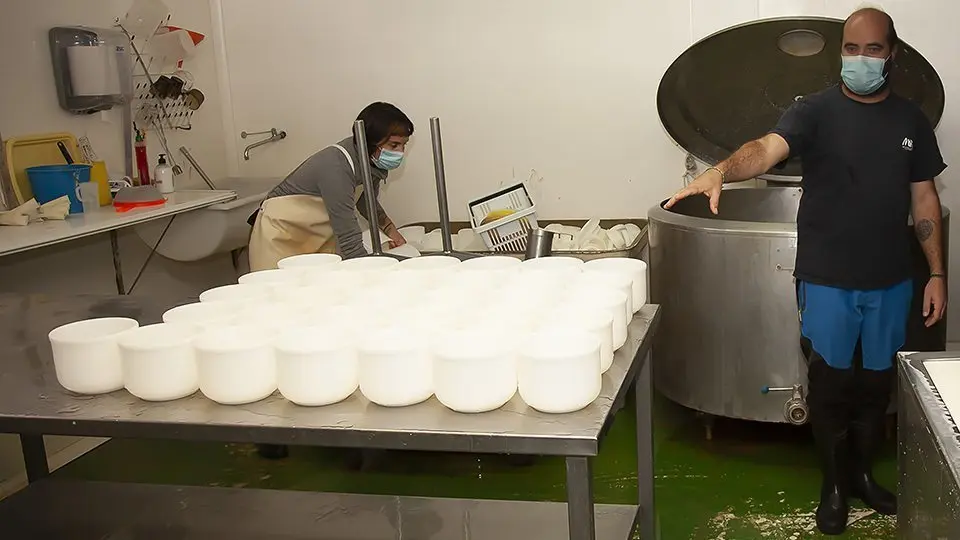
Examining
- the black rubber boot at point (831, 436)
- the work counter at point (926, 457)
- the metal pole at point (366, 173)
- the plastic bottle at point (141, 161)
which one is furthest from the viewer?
the plastic bottle at point (141, 161)

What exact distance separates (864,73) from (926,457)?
1294 millimetres

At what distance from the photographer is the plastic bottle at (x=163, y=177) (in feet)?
12.6

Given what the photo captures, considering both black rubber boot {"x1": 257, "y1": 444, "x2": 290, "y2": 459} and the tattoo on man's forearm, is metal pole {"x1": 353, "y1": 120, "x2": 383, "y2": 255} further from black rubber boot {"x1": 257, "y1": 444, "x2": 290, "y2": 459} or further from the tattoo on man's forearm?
the tattoo on man's forearm

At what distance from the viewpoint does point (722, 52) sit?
3488 millimetres

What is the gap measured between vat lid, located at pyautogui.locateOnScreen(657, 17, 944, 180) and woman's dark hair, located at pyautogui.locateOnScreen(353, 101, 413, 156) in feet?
3.49

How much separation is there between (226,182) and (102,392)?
2.97 meters

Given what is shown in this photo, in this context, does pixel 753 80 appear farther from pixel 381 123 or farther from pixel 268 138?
pixel 268 138

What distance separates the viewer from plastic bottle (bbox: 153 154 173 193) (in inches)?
152

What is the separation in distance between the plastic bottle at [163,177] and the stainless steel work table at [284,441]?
1.43 meters

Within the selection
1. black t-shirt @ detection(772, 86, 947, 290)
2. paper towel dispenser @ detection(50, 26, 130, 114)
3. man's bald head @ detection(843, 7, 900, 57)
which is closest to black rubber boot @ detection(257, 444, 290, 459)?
paper towel dispenser @ detection(50, 26, 130, 114)

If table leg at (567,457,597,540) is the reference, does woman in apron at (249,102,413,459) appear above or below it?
above

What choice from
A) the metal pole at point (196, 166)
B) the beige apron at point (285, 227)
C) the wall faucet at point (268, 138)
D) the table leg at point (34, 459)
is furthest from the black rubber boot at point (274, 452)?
the wall faucet at point (268, 138)

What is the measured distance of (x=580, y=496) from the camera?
150 centimetres

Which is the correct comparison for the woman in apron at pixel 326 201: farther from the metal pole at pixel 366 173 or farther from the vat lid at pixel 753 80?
the vat lid at pixel 753 80
